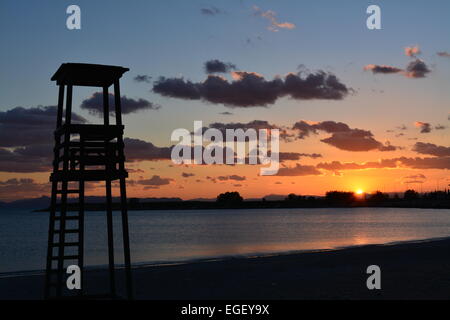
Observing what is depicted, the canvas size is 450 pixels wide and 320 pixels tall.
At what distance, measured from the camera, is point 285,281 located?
19.7m

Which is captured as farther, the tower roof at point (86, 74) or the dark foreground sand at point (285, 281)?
the dark foreground sand at point (285, 281)

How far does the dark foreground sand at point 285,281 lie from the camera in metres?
16.7

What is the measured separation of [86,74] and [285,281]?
Result: 1024 centimetres

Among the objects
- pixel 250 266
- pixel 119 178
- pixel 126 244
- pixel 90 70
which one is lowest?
pixel 250 266

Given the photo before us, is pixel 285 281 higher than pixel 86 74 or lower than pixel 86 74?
lower

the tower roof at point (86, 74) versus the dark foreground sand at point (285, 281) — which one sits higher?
the tower roof at point (86, 74)

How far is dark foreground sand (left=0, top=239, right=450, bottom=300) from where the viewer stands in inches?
658

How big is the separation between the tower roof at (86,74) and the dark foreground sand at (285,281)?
6665mm

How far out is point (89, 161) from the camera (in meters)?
13.6

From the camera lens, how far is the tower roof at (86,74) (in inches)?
528
